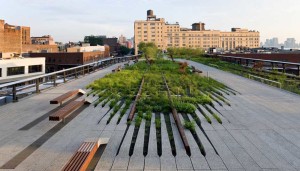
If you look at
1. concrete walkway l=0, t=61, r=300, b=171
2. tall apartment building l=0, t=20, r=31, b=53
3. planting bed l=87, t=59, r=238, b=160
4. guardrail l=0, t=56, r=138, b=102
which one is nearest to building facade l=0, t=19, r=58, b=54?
tall apartment building l=0, t=20, r=31, b=53

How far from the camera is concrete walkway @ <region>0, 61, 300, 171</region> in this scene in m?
5.23

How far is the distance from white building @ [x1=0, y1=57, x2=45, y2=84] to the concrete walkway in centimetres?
4072

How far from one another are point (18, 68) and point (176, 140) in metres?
50.0

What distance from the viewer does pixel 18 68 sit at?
5003 centimetres

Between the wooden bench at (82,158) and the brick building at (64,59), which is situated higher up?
the brick building at (64,59)

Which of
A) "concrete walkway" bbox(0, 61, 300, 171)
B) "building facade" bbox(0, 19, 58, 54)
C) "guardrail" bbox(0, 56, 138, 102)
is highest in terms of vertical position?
"building facade" bbox(0, 19, 58, 54)

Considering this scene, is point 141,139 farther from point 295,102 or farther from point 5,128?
point 295,102

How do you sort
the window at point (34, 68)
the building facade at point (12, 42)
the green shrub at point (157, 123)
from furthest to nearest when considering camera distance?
the building facade at point (12, 42), the window at point (34, 68), the green shrub at point (157, 123)

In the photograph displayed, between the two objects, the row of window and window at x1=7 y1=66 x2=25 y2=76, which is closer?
window at x1=7 y1=66 x2=25 y2=76

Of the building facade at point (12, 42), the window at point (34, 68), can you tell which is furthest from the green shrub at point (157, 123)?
the building facade at point (12, 42)

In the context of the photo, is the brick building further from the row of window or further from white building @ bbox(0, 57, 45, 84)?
the row of window

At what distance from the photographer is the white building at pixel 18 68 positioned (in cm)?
4634

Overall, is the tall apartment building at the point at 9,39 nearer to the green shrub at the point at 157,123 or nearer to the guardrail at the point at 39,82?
the guardrail at the point at 39,82

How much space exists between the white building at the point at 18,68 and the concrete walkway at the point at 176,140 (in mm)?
40719
